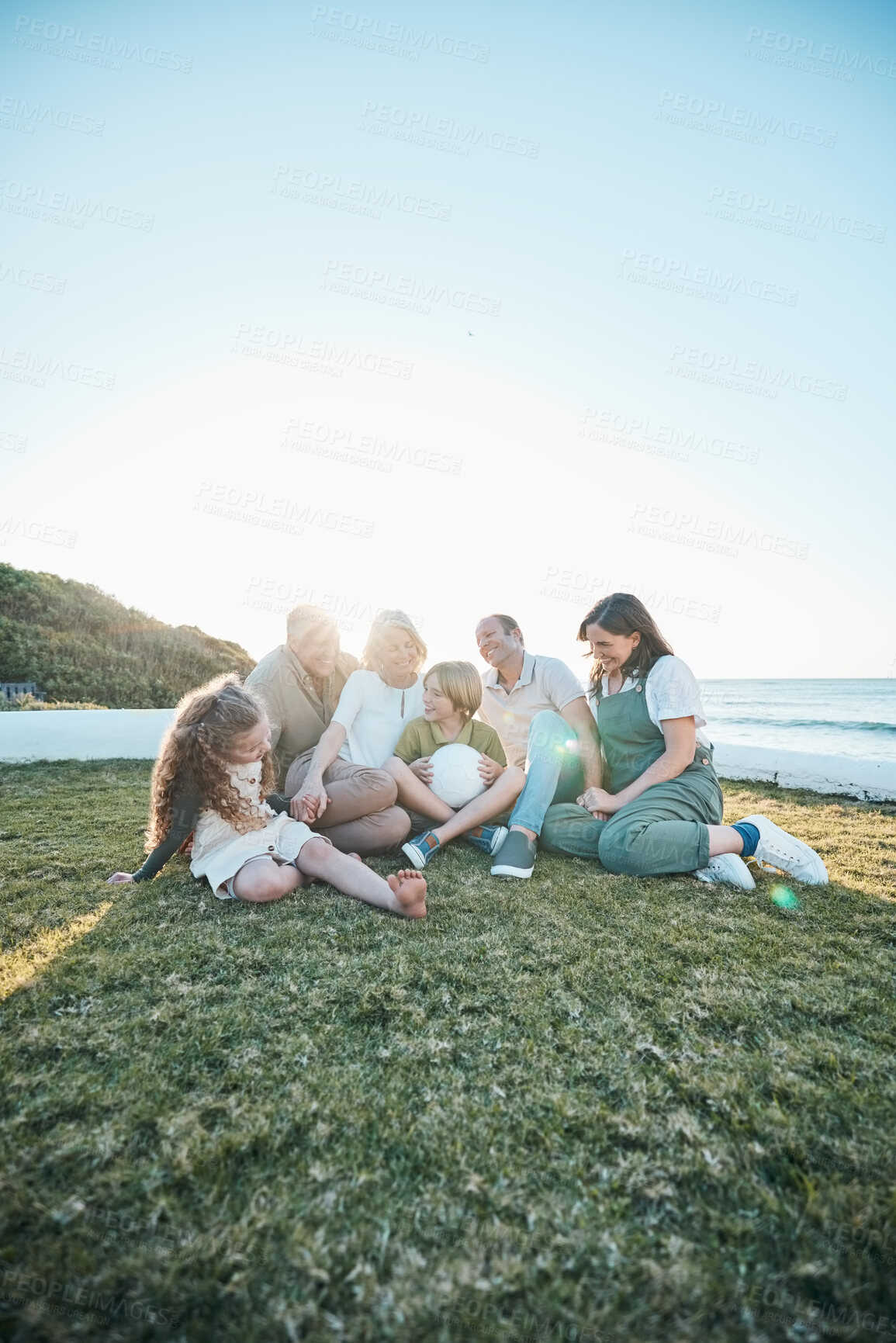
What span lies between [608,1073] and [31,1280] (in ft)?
4.67

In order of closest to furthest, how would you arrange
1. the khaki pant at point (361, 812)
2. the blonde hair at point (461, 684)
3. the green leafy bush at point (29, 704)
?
the khaki pant at point (361, 812), the blonde hair at point (461, 684), the green leafy bush at point (29, 704)

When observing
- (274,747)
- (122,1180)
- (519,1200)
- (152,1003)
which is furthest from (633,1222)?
(274,747)

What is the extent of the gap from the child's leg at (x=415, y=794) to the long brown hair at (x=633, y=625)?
1.52 meters

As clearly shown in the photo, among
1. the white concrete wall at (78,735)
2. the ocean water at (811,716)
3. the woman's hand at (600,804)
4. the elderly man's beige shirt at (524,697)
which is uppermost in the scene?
the elderly man's beige shirt at (524,697)

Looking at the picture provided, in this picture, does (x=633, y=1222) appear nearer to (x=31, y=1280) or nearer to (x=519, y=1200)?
(x=519, y=1200)

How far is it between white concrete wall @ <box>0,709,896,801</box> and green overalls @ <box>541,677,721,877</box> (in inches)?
137

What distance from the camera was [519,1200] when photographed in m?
1.35

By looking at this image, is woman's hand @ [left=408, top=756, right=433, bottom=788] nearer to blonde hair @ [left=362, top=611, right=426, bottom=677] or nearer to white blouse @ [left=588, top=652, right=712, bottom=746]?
blonde hair @ [left=362, top=611, right=426, bottom=677]

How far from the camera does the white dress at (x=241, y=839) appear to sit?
3.14 m

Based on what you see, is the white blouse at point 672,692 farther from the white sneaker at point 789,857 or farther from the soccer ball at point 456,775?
the soccer ball at point 456,775

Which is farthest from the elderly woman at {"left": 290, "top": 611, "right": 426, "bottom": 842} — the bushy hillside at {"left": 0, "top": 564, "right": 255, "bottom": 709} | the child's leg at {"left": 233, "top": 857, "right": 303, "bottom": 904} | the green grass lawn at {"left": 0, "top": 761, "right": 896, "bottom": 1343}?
the bushy hillside at {"left": 0, "top": 564, "right": 255, "bottom": 709}

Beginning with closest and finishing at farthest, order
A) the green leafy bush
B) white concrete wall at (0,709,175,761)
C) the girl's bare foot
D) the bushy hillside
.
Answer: the girl's bare foot < white concrete wall at (0,709,175,761) < the green leafy bush < the bushy hillside

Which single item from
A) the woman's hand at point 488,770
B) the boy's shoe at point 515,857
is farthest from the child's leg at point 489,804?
the boy's shoe at point 515,857

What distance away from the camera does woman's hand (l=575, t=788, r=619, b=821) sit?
384 centimetres
